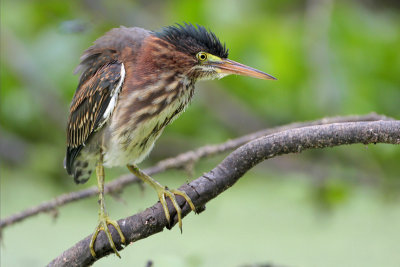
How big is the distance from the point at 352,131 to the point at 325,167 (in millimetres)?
2631

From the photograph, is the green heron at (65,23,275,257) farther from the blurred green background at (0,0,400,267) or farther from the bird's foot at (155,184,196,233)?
the blurred green background at (0,0,400,267)

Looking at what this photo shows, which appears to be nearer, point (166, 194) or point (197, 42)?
point (166, 194)

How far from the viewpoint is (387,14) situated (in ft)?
18.5

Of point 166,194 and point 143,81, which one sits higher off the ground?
point 143,81

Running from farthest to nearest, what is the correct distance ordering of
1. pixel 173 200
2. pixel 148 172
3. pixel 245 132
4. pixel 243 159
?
1. pixel 245 132
2. pixel 148 172
3. pixel 173 200
4. pixel 243 159

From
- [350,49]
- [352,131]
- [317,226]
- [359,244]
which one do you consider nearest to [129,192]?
[317,226]

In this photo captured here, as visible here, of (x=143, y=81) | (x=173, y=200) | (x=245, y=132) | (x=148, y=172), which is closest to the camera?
(x=173, y=200)

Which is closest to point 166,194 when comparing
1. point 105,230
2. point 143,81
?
point 105,230

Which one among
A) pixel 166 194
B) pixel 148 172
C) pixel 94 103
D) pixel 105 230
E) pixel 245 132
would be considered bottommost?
pixel 105 230

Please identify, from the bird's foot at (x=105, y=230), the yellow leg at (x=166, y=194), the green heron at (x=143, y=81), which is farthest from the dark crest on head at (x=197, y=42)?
the bird's foot at (x=105, y=230)

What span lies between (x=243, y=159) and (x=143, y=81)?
2.33ft

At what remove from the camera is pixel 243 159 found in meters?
1.83

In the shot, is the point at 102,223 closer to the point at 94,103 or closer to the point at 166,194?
the point at 166,194

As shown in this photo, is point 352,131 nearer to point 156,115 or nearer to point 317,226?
point 156,115
